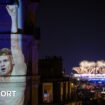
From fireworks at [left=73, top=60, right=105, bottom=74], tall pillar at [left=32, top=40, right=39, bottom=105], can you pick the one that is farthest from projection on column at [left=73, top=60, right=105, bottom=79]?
tall pillar at [left=32, top=40, right=39, bottom=105]

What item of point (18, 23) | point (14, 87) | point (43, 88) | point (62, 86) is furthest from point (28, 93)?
point (62, 86)

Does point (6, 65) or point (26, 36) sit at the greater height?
point (26, 36)

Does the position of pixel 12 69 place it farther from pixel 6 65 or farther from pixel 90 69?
pixel 90 69

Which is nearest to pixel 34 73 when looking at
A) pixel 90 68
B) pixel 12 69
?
pixel 12 69

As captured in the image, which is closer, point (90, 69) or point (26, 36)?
point (26, 36)

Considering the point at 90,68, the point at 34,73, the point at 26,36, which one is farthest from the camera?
the point at 90,68

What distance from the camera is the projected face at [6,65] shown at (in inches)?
1234

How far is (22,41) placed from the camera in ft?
104

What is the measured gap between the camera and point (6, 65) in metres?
31.4

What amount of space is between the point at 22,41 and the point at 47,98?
15308mm

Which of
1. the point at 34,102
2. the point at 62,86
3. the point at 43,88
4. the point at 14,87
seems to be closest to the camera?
the point at 14,87

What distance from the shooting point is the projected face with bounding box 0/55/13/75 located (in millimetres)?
31344

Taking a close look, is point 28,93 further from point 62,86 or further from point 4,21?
point 62,86

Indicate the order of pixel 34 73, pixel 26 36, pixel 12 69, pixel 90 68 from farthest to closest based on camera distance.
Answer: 1. pixel 90 68
2. pixel 34 73
3. pixel 26 36
4. pixel 12 69
